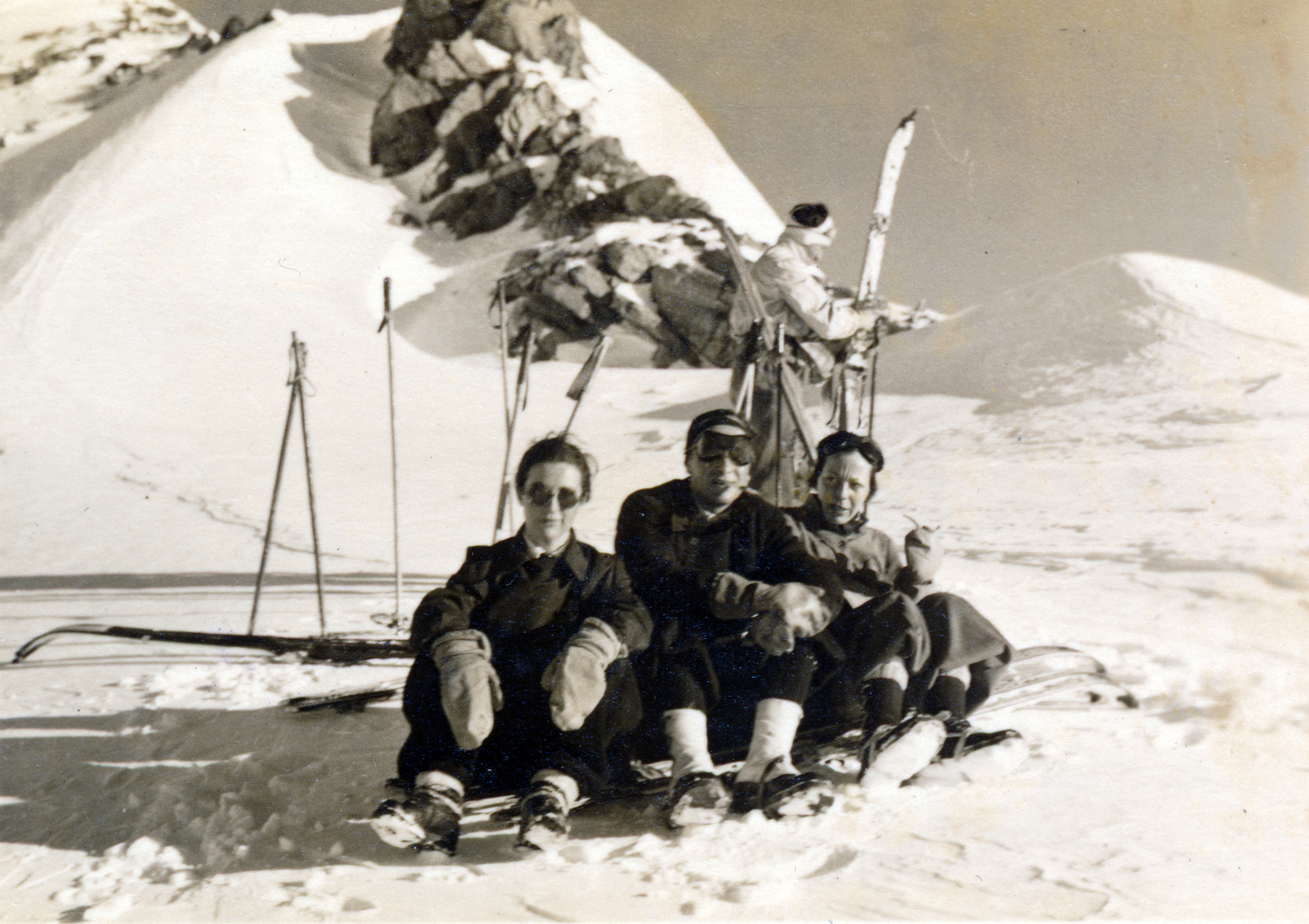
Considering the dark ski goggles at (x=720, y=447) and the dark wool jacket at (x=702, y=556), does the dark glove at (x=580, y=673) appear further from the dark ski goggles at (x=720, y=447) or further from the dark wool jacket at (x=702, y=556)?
the dark ski goggles at (x=720, y=447)

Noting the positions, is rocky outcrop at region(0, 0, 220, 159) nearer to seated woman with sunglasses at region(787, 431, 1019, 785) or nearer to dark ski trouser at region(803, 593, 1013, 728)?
seated woman with sunglasses at region(787, 431, 1019, 785)

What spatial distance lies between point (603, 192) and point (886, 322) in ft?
21.1

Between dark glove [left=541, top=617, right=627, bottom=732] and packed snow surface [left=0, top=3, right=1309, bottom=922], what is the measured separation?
0.22 m

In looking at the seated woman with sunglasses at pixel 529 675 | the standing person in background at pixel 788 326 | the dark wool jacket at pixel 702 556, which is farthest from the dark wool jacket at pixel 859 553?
the standing person in background at pixel 788 326

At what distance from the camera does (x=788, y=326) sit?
2555 millimetres

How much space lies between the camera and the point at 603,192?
28.9 ft

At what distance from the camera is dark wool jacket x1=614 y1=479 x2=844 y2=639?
5.49 feet

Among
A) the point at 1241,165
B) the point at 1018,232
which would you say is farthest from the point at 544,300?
the point at 1241,165

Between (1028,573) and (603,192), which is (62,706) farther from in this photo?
(603,192)

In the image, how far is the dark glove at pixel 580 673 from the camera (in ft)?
4.82

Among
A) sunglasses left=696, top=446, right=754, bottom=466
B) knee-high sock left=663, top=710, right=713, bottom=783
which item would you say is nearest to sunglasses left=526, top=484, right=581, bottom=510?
sunglasses left=696, top=446, right=754, bottom=466

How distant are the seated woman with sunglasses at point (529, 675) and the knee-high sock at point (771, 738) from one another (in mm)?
177

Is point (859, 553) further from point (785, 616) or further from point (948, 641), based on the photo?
point (785, 616)

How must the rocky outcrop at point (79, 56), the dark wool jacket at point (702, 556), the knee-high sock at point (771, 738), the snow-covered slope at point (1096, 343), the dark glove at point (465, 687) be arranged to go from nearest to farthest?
1. the dark glove at point (465, 687)
2. the knee-high sock at point (771, 738)
3. the dark wool jacket at point (702, 556)
4. the snow-covered slope at point (1096, 343)
5. the rocky outcrop at point (79, 56)
